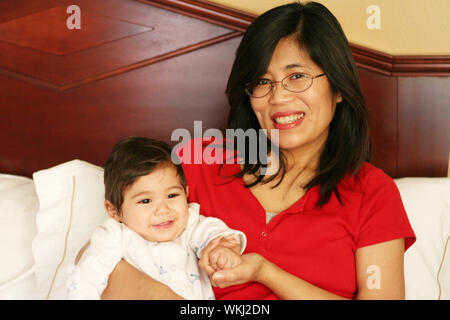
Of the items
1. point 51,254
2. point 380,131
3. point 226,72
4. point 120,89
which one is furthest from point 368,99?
point 51,254

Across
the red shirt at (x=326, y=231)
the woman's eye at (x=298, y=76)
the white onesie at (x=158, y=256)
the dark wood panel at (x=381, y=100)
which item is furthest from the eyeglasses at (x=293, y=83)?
the dark wood panel at (x=381, y=100)

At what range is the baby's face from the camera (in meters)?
1.26

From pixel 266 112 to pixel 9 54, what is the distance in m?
1.13

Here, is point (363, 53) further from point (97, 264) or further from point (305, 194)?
point (97, 264)

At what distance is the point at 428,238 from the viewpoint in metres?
1.54

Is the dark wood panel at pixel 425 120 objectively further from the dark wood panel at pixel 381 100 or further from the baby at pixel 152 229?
the baby at pixel 152 229

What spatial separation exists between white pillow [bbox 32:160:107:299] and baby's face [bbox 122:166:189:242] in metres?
0.28

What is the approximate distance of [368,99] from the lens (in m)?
1.81

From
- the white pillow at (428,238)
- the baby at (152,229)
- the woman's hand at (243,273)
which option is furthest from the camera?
the white pillow at (428,238)

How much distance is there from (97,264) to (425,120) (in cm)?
137

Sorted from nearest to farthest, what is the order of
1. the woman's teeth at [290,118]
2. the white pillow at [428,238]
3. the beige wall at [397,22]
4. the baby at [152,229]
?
the baby at [152,229], the woman's teeth at [290,118], the white pillow at [428,238], the beige wall at [397,22]

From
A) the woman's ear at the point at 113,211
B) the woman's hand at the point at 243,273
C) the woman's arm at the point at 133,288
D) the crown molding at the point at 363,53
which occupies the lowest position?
the woman's arm at the point at 133,288

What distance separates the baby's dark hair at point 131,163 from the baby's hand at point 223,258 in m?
0.28

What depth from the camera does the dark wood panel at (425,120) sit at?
5.87ft
